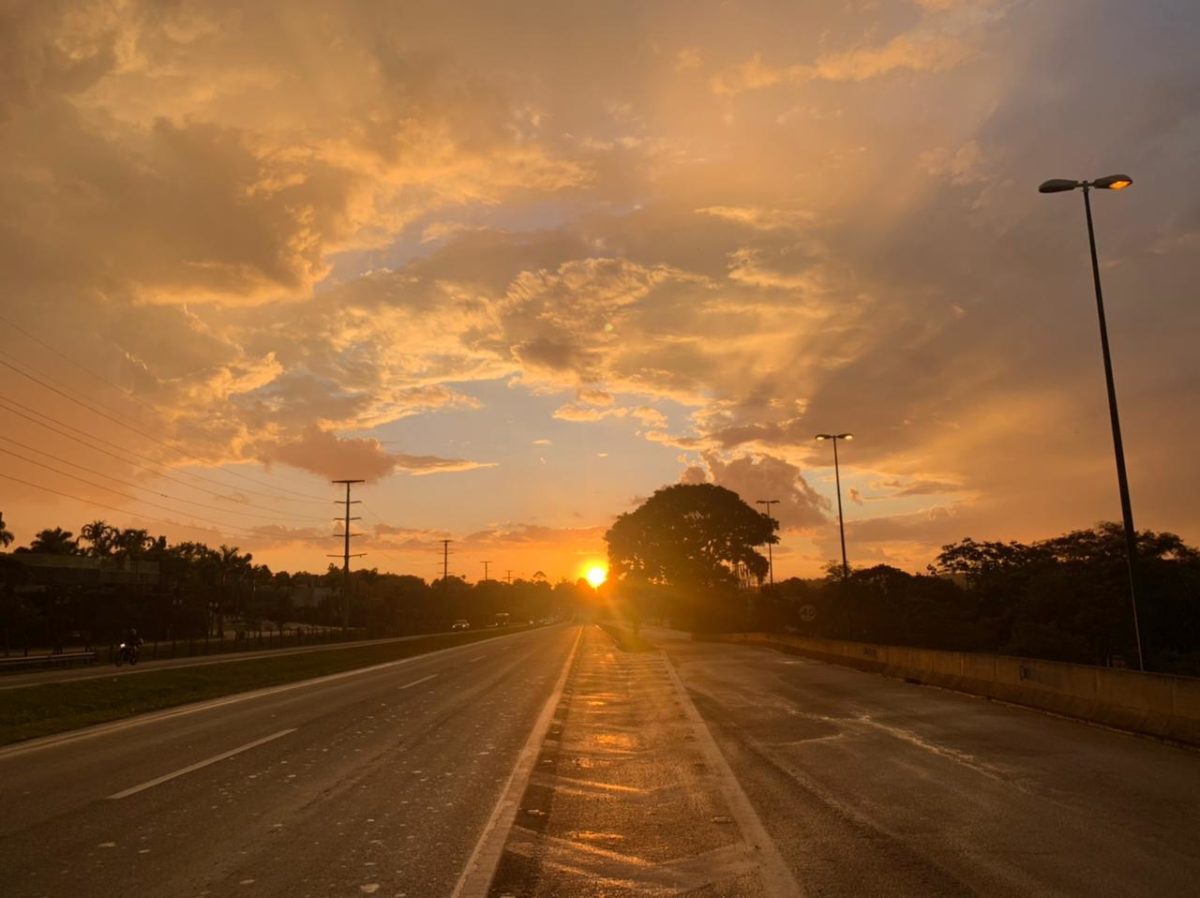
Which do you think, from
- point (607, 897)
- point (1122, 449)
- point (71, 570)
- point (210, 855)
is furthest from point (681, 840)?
point (71, 570)

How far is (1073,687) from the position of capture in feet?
49.4

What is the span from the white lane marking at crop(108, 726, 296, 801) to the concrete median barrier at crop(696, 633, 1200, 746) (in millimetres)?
12865

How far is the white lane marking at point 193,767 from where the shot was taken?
9172 mm

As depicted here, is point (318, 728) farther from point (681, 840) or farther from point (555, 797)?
point (681, 840)

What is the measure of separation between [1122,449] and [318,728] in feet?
52.7

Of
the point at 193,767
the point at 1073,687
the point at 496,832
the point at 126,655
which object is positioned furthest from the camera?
the point at 126,655

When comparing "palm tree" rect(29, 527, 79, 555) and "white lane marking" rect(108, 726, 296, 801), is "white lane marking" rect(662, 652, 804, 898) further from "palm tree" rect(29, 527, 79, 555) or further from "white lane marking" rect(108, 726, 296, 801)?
"palm tree" rect(29, 527, 79, 555)

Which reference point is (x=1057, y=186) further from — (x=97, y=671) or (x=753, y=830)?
(x=97, y=671)

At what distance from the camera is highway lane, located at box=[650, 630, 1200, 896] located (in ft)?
19.8

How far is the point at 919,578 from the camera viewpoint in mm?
68375

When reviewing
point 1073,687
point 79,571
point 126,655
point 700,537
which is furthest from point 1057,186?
point 79,571

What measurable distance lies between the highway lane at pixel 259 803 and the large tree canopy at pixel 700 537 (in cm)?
6630

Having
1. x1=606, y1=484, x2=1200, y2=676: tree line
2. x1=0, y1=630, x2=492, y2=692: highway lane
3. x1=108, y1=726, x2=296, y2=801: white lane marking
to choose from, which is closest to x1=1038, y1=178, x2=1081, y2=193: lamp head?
x1=606, y1=484, x2=1200, y2=676: tree line

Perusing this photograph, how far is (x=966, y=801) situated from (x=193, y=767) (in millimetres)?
8900
